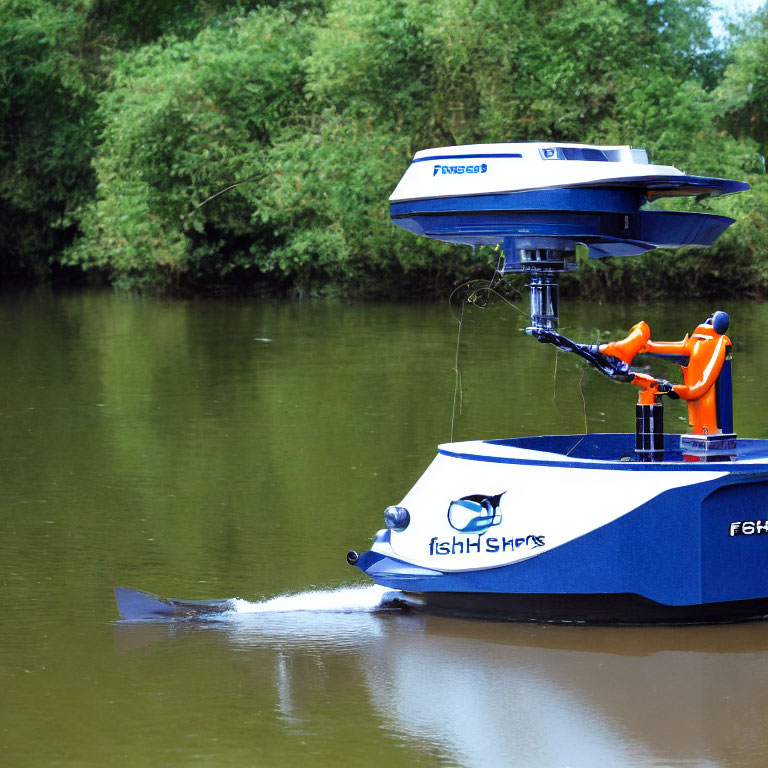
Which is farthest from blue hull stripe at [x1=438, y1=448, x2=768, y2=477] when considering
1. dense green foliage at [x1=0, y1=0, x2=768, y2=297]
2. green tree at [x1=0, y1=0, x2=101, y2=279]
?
green tree at [x1=0, y1=0, x2=101, y2=279]

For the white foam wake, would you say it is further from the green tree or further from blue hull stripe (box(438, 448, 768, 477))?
the green tree

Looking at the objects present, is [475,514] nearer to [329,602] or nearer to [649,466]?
[649,466]

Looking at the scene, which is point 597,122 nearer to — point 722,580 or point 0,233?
point 0,233

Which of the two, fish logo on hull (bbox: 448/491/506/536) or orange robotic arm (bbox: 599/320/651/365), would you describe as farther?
orange robotic arm (bbox: 599/320/651/365)

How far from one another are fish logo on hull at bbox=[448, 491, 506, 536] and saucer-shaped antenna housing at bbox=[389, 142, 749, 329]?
3.31ft

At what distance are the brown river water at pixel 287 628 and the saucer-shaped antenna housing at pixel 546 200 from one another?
190 centimetres

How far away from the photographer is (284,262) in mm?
44688

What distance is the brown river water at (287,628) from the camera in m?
6.11

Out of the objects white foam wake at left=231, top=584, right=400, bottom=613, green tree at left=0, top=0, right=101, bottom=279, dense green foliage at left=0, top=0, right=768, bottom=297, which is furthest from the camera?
green tree at left=0, top=0, right=101, bottom=279

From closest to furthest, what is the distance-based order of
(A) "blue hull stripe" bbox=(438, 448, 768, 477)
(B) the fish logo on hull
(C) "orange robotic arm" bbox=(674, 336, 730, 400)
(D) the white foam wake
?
(A) "blue hull stripe" bbox=(438, 448, 768, 477) < (B) the fish logo on hull < (C) "orange robotic arm" bbox=(674, 336, 730, 400) < (D) the white foam wake

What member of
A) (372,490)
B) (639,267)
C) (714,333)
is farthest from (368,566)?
(639,267)

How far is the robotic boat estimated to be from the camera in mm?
7457

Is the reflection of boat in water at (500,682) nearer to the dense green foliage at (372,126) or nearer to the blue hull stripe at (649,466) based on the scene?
the blue hull stripe at (649,466)

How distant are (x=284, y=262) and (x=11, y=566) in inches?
1407
